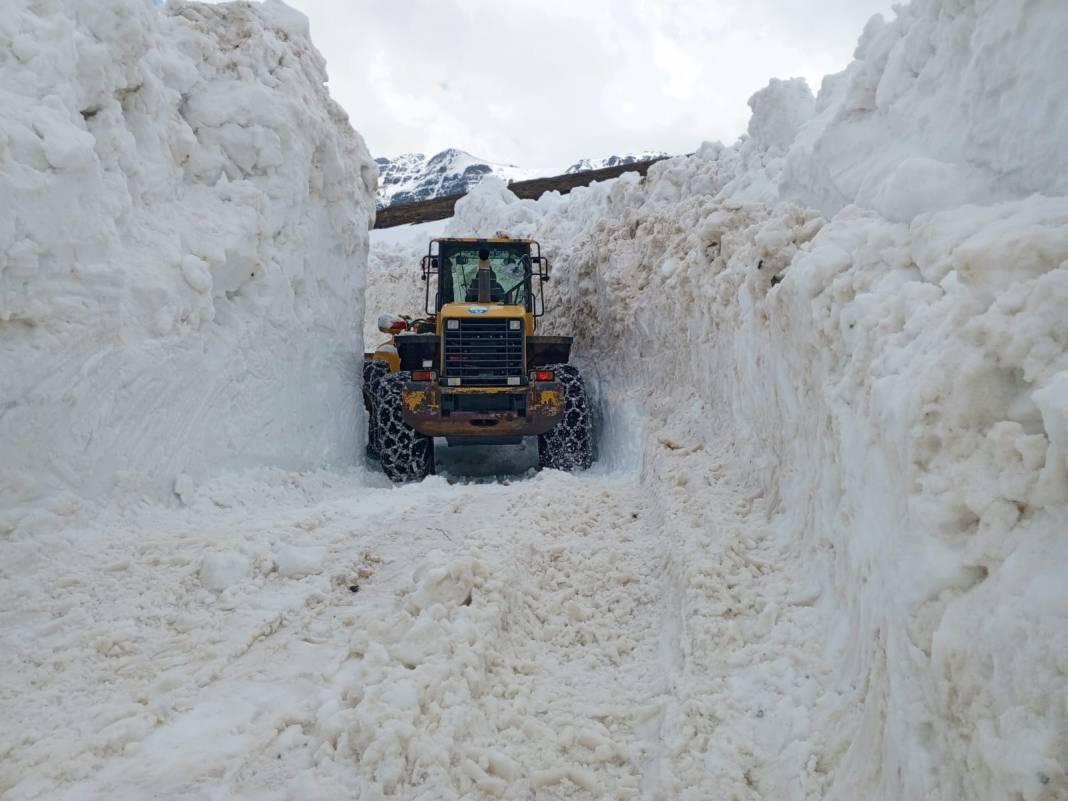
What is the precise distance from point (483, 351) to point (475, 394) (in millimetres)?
536

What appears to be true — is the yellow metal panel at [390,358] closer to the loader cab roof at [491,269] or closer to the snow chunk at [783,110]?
the loader cab roof at [491,269]

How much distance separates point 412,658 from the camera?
3566mm

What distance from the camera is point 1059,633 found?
1.72 m

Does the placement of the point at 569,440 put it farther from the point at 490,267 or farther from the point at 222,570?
the point at 222,570

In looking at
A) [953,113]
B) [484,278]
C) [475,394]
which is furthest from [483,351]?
[953,113]

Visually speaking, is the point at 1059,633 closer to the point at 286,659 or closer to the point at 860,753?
the point at 860,753

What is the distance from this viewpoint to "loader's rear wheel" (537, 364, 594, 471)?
947cm

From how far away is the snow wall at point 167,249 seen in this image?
507cm

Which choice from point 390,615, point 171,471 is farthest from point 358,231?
point 390,615

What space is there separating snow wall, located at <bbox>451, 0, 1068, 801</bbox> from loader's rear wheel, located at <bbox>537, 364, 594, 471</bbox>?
9.71 ft

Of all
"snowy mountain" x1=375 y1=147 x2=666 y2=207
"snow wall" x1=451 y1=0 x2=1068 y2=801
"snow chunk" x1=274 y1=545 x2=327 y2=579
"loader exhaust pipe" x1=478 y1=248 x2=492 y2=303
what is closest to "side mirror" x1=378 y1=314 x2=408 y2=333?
"loader exhaust pipe" x1=478 y1=248 x2=492 y2=303

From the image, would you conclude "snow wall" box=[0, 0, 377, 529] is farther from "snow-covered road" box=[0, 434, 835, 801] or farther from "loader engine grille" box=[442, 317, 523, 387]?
"loader engine grille" box=[442, 317, 523, 387]

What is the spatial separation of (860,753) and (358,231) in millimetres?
8502

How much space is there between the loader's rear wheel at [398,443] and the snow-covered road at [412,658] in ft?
10.9
